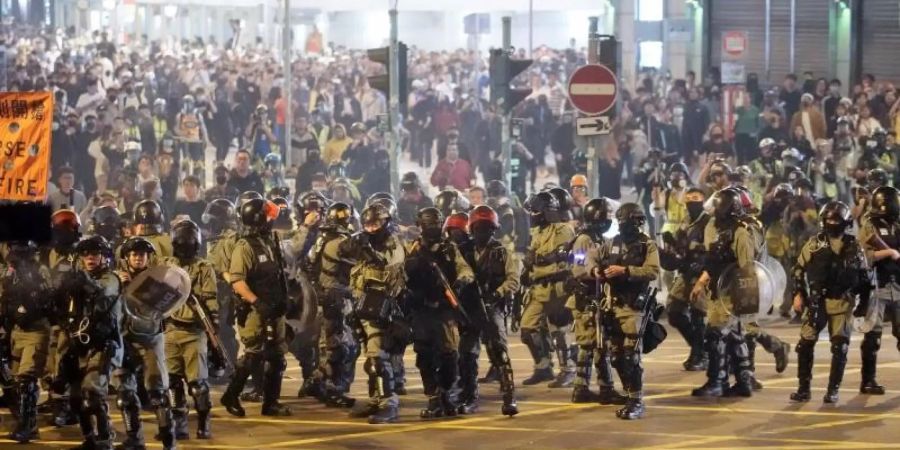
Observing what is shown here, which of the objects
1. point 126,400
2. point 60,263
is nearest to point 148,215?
point 60,263

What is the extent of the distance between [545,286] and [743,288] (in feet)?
6.16

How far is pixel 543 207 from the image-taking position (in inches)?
694

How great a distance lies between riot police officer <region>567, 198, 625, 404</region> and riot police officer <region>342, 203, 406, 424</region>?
4.72ft

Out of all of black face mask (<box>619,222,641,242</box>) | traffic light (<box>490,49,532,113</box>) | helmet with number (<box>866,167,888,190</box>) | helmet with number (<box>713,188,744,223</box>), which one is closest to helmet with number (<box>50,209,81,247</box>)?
black face mask (<box>619,222,641,242</box>)

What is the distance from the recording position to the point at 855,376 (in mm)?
18156

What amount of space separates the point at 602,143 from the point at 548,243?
41.2ft

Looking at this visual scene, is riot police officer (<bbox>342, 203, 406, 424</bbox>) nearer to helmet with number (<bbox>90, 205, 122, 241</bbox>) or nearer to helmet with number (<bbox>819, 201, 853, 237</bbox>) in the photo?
helmet with number (<bbox>90, 205, 122, 241</bbox>)

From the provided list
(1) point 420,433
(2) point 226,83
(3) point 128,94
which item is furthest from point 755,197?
(2) point 226,83

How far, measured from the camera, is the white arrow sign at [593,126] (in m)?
22.2

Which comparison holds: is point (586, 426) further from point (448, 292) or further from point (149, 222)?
point (149, 222)

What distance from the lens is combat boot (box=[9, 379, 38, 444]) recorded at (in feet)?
49.1

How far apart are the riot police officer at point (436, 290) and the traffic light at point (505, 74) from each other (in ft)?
31.4

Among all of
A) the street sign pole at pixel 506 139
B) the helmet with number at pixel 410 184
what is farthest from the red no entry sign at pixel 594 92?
the street sign pole at pixel 506 139

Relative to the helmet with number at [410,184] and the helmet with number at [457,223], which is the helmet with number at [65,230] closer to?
the helmet with number at [457,223]
